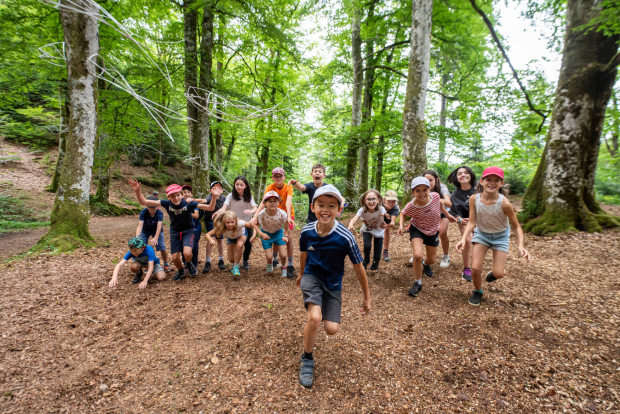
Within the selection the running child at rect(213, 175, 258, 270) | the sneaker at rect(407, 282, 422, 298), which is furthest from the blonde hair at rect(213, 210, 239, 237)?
the sneaker at rect(407, 282, 422, 298)

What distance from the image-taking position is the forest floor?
234 centimetres

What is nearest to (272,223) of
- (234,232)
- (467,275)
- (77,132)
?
(234,232)

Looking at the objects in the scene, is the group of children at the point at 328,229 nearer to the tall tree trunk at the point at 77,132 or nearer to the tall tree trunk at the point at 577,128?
the tall tree trunk at the point at 77,132

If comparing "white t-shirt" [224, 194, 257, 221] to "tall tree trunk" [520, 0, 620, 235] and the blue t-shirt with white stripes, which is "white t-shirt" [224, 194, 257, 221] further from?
"tall tree trunk" [520, 0, 620, 235]

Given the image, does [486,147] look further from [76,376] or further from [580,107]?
[76,376]

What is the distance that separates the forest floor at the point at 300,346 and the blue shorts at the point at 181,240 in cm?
72

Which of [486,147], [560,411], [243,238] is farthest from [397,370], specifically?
[486,147]

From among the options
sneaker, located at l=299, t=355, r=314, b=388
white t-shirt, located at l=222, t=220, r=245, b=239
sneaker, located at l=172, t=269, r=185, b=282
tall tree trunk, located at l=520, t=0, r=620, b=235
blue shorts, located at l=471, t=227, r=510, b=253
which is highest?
tall tree trunk, located at l=520, t=0, r=620, b=235

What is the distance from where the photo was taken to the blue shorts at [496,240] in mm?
3673

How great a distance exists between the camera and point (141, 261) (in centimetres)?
490

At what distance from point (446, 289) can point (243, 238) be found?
3900mm

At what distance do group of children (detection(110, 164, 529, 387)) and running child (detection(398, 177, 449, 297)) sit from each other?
2 cm

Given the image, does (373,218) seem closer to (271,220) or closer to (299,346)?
(271,220)

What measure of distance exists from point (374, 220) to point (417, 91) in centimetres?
450
